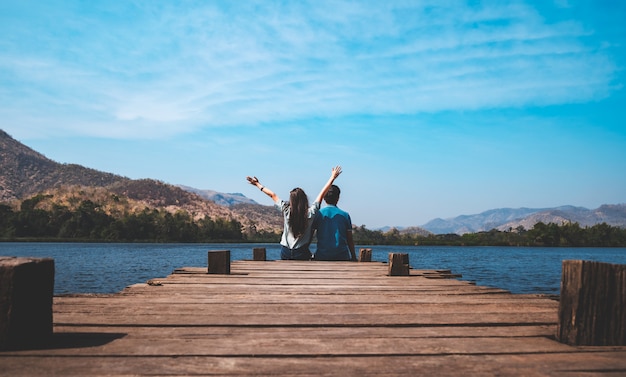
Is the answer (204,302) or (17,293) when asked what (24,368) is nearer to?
(17,293)

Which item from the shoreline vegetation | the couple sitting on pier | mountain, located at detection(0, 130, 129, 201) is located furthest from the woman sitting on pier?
mountain, located at detection(0, 130, 129, 201)

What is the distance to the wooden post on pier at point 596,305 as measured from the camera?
9.58 ft

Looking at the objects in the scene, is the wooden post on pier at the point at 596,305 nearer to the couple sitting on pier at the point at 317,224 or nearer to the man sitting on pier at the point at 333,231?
the couple sitting on pier at the point at 317,224

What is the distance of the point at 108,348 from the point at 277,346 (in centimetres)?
92

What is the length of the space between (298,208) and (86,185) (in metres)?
166

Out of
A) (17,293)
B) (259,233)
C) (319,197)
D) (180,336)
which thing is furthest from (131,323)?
(259,233)

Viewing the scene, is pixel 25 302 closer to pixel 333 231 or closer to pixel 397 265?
pixel 397 265

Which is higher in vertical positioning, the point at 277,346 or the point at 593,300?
the point at 593,300

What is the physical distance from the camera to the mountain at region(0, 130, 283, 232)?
484ft

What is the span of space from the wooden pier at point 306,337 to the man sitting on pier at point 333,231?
415 cm

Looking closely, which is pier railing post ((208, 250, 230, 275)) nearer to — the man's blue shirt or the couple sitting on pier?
the couple sitting on pier

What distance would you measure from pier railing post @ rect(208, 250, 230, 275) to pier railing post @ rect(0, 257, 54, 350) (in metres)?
3.77

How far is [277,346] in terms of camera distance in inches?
110

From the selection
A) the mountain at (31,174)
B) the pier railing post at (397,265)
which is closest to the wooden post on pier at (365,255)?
the pier railing post at (397,265)
